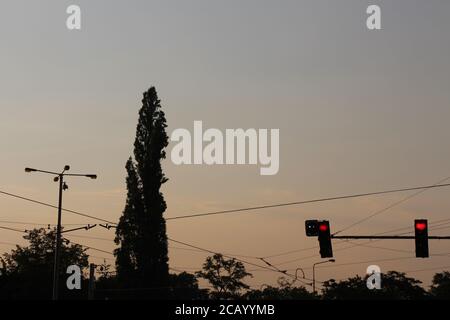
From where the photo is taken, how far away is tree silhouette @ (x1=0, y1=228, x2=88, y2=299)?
3474 inches

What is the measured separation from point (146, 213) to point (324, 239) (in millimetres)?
40939

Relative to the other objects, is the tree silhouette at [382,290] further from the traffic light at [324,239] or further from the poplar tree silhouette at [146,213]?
the traffic light at [324,239]

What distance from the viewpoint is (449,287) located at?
516 feet

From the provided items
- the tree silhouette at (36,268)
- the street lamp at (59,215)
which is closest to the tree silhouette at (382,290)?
the tree silhouette at (36,268)

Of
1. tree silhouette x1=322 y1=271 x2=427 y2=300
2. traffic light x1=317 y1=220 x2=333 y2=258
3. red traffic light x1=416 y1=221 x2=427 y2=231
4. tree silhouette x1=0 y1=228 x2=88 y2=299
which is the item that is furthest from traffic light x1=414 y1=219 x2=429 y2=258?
tree silhouette x1=322 y1=271 x2=427 y2=300

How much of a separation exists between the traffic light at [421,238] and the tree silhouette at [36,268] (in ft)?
194

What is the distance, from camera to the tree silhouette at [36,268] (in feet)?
290

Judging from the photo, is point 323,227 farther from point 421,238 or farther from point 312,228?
point 421,238

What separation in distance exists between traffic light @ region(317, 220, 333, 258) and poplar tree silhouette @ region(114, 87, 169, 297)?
39.1 m

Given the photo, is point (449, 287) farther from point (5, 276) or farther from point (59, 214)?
point (59, 214)

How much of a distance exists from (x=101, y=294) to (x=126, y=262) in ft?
60.0

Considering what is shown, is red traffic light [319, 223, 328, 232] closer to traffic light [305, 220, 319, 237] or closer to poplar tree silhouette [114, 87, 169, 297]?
traffic light [305, 220, 319, 237]

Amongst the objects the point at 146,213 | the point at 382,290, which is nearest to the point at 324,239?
the point at 146,213
